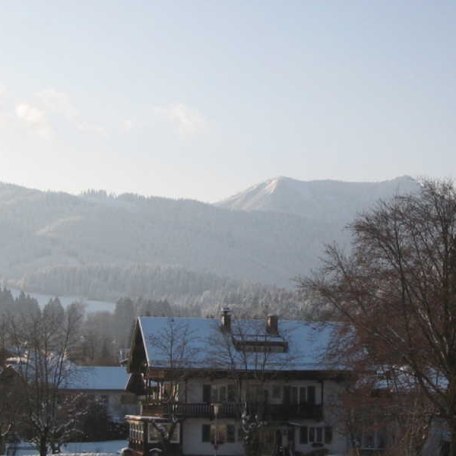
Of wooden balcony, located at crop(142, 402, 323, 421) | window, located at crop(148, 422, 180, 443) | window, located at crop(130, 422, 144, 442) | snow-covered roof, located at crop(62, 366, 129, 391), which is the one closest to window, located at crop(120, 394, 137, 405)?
snow-covered roof, located at crop(62, 366, 129, 391)

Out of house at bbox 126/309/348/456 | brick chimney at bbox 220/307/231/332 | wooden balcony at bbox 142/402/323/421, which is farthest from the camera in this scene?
brick chimney at bbox 220/307/231/332

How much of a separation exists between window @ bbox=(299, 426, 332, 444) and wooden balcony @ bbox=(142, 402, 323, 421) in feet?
3.23

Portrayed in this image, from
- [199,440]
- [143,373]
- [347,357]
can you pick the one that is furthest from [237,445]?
[347,357]

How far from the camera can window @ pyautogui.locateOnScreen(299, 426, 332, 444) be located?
6612cm

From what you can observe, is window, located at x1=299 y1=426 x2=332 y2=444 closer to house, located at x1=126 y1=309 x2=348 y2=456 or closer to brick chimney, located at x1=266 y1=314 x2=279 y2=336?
house, located at x1=126 y1=309 x2=348 y2=456

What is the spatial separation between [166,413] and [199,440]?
321 centimetres

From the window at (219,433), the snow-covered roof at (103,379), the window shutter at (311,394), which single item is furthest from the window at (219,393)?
the snow-covered roof at (103,379)

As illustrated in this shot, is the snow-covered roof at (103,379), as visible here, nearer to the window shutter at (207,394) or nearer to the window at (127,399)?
the window at (127,399)

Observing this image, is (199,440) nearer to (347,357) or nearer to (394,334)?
(347,357)

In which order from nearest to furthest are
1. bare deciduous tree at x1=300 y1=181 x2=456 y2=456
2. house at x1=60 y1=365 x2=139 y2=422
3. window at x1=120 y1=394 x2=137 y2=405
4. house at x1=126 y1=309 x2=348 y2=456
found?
bare deciduous tree at x1=300 y1=181 x2=456 y2=456 < house at x1=126 y1=309 x2=348 y2=456 < window at x1=120 y1=394 x2=137 y2=405 < house at x1=60 y1=365 x2=139 y2=422

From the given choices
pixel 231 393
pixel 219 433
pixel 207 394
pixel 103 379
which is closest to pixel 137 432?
pixel 207 394

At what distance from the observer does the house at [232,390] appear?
2480 inches

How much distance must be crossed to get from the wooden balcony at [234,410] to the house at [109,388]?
35833mm

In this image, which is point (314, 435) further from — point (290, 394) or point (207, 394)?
point (207, 394)
